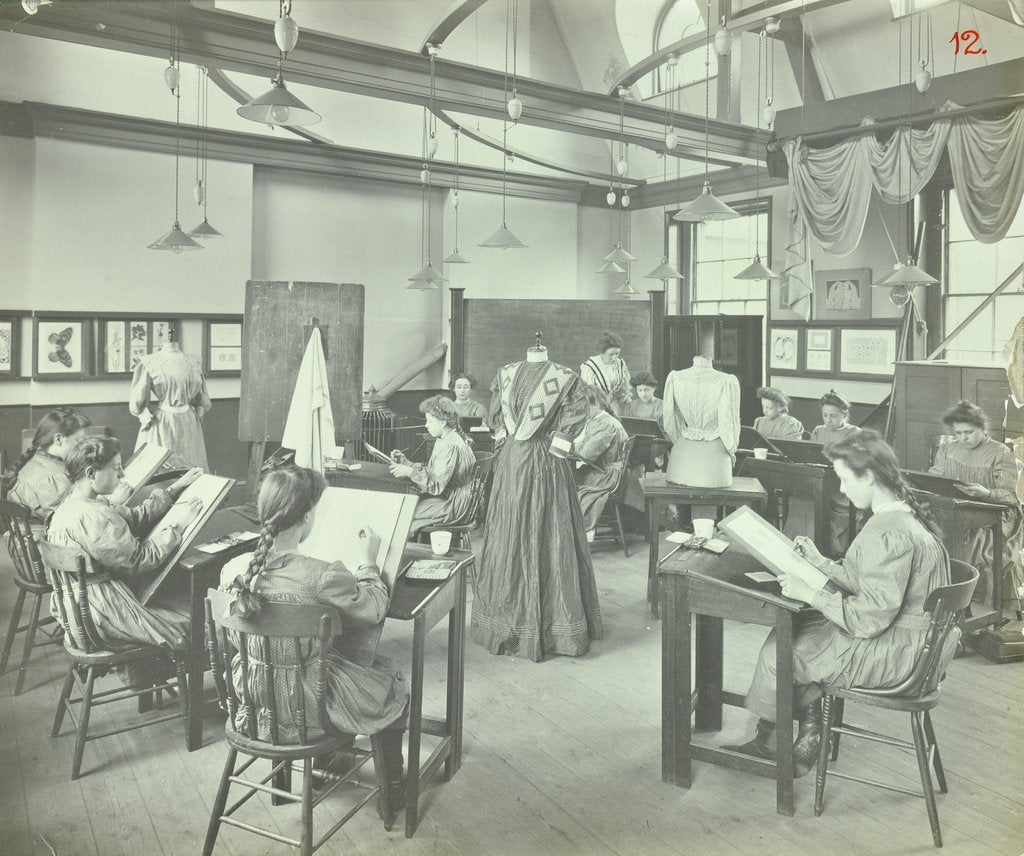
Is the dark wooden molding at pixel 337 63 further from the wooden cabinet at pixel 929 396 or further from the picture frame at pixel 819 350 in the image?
the wooden cabinet at pixel 929 396

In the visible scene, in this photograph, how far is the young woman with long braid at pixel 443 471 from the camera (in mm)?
4797

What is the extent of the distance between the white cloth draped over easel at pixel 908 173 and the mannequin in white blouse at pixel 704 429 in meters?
2.17

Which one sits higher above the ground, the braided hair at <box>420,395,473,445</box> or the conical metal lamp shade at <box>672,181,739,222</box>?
the conical metal lamp shade at <box>672,181,739,222</box>

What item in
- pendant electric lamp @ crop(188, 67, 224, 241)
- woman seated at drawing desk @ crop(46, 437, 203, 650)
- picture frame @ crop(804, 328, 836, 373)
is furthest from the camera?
picture frame @ crop(804, 328, 836, 373)

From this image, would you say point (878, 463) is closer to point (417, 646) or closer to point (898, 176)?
point (417, 646)

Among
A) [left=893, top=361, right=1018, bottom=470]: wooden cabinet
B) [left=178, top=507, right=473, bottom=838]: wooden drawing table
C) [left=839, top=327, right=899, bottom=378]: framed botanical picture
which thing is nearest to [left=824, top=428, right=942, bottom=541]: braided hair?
[left=178, top=507, right=473, bottom=838]: wooden drawing table

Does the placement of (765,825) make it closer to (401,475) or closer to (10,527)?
(401,475)

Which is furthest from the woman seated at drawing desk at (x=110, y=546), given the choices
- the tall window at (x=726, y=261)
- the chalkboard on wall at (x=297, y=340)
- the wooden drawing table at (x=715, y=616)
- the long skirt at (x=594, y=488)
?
the tall window at (x=726, y=261)

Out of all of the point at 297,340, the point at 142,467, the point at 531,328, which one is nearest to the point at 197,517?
the point at 142,467

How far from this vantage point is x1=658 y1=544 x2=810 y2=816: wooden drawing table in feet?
8.68

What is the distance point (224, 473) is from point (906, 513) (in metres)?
5.77

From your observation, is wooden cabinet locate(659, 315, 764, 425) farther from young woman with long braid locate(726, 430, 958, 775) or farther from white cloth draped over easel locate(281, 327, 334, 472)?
young woman with long braid locate(726, 430, 958, 775)

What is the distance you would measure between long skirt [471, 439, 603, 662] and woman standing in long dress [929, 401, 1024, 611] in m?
1.99

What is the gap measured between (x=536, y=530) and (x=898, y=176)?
4.26 metres
